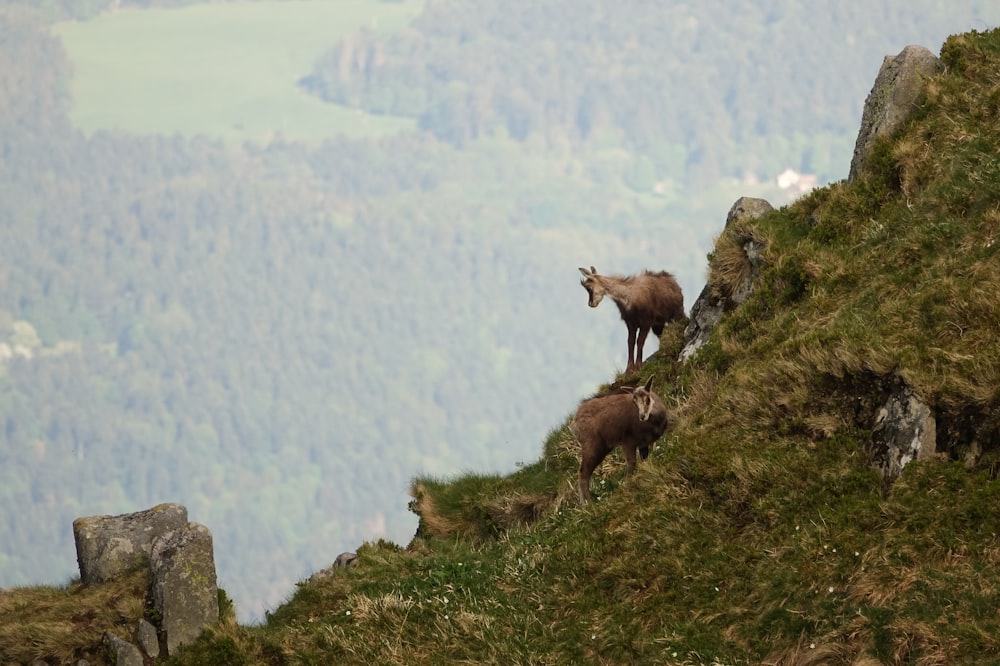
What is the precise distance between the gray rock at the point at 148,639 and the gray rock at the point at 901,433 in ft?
37.2

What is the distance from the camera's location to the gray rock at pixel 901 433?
683 inches

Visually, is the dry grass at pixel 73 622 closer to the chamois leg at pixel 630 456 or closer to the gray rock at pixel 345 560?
the gray rock at pixel 345 560

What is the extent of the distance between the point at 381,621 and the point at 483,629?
171 cm

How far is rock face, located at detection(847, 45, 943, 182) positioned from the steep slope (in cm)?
223

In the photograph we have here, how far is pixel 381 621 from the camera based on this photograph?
63.4 feet

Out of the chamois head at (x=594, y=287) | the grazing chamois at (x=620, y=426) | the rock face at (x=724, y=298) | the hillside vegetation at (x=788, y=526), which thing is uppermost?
the chamois head at (x=594, y=287)

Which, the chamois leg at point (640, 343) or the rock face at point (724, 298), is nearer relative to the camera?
the rock face at point (724, 298)

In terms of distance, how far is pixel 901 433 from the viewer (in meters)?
17.7

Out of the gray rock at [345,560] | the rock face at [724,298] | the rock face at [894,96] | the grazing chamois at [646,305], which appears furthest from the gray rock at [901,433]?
the grazing chamois at [646,305]

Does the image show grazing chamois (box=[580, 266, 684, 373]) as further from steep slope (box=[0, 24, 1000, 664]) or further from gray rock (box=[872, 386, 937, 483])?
gray rock (box=[872, 386, 937, 483])

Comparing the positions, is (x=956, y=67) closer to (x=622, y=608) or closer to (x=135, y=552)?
(x=622, y=608)

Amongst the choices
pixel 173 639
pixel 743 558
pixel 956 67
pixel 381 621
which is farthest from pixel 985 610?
pixel 956 67

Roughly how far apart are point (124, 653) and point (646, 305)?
14.9m

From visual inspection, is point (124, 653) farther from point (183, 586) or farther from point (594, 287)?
point (594, 287)
